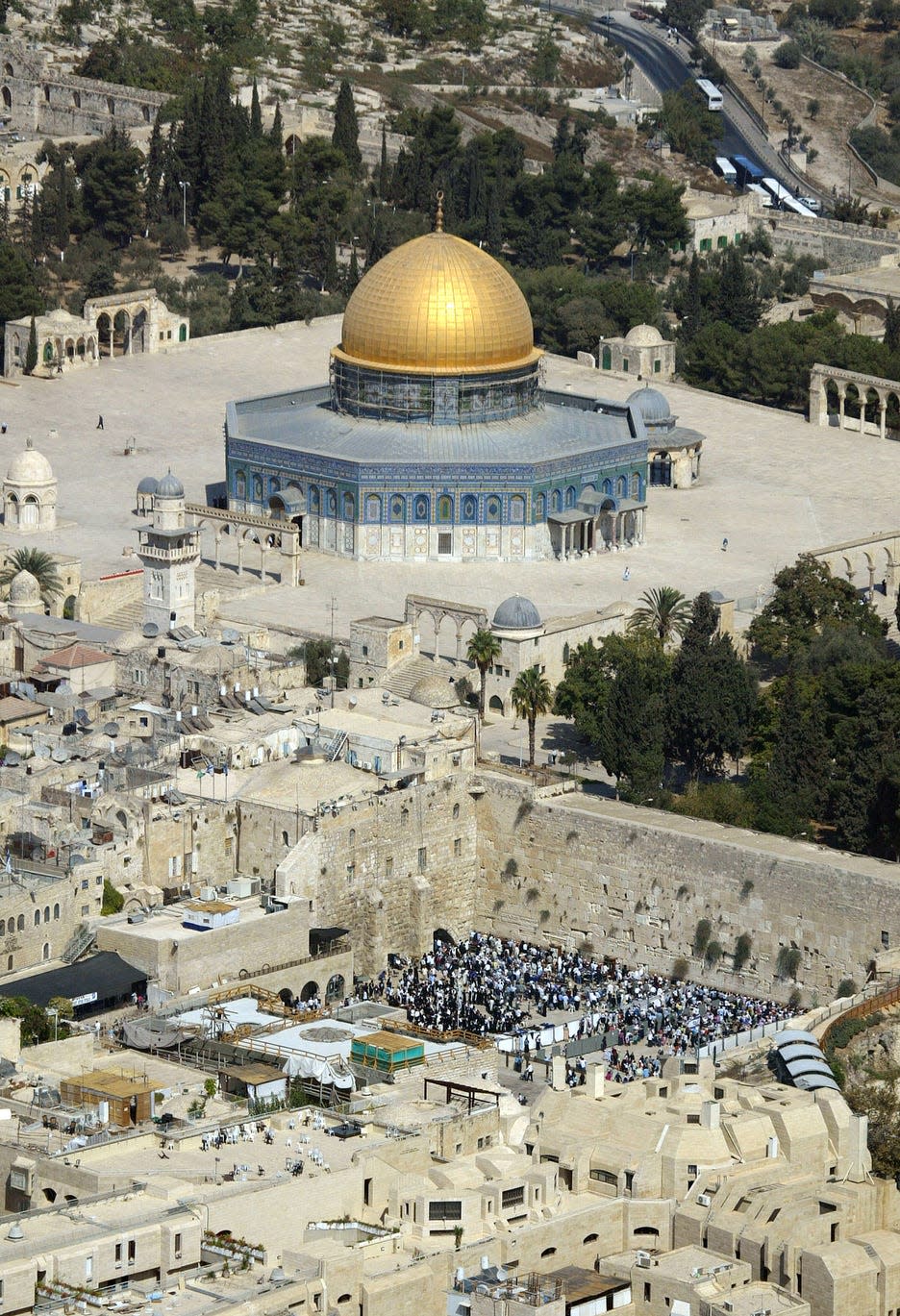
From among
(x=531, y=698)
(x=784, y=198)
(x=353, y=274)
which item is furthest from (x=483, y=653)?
(x=784, y=198)

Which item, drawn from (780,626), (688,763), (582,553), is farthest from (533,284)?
(688,763)

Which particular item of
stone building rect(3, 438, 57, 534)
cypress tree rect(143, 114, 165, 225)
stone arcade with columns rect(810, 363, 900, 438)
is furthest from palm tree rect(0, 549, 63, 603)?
cypress tree rect(143, 114, 165, 225)

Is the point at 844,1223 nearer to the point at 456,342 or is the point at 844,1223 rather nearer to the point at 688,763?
the point at 688,763

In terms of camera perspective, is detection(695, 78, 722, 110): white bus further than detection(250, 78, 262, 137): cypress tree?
Yes

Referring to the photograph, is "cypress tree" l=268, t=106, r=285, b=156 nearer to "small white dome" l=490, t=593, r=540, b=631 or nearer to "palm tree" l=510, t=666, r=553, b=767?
"small white dome" l=490, t=593, r=540, b=631

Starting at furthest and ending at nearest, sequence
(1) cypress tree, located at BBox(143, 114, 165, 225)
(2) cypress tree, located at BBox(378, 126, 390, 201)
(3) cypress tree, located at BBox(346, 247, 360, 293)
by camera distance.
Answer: (2) cypress tree, located at BBox(378, 126, 390, 201)
(1) cypress tree, located at BBox(143, 114, 165, 225)
(3) cypress tree, located at BBox(346, 247, 360, 293)

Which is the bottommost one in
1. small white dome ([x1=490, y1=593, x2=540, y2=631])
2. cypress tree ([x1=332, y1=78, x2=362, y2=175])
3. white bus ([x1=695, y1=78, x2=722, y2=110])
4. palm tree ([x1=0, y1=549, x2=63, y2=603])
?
palm tree ([x1=0, y1=549, x2=63, y2=603])
